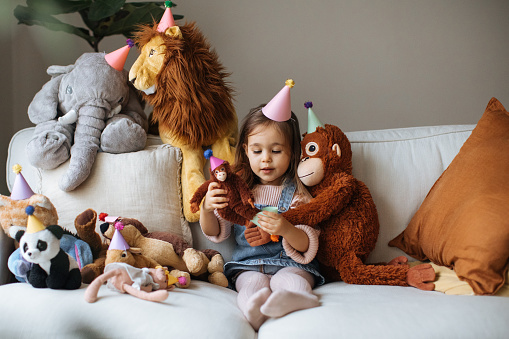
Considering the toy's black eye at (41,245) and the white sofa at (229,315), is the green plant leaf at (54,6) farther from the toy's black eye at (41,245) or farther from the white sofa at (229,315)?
the toy's black eye at (41,245)

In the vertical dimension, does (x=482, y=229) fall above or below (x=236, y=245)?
above

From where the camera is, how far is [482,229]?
1239 mm

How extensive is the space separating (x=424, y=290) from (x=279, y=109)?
629 millimetres

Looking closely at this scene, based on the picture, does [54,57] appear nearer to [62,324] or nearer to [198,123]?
[198,123]

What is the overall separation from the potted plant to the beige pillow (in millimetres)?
608

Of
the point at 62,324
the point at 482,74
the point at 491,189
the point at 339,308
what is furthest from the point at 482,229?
the point at 482,74

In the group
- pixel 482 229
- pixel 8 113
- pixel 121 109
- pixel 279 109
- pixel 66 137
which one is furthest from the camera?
pixel 8 113

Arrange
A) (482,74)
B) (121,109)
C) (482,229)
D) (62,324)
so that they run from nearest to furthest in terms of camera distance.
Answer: (62,324) < (482,229) < (121,109) < (482,74)

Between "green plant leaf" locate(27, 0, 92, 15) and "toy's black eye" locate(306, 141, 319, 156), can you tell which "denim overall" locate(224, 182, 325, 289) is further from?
"green plant leaf" locate(27, 0, 92, 15)

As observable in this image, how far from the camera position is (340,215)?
1438 mm

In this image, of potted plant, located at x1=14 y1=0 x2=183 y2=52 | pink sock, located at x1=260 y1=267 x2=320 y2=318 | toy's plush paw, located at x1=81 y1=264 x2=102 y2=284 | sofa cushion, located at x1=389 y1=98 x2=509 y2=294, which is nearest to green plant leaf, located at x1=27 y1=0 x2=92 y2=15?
potted plant, located at x1=14 y1=0 x2=183 y2=52

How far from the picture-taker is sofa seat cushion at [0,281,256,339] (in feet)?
3.35

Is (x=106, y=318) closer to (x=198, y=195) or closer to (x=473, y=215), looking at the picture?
(x=198, y=195)

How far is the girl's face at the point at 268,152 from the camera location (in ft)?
4.69
